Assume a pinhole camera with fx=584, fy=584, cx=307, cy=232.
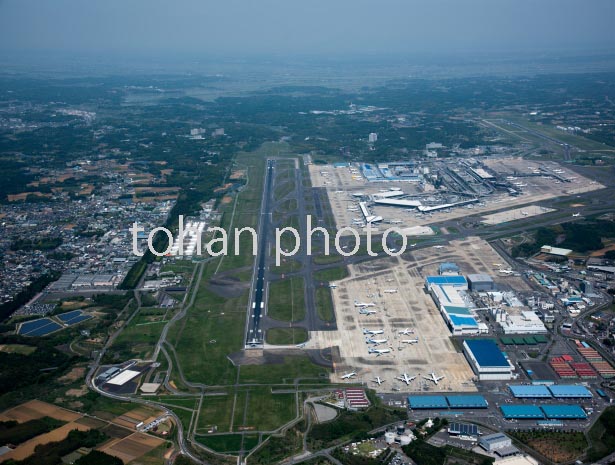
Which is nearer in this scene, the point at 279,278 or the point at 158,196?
the point at 279,278

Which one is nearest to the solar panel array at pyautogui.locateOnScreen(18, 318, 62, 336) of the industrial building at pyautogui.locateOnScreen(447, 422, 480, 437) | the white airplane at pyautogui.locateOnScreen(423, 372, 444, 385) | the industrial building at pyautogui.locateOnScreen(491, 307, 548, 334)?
the white airplane at pyautogui.locateOnScreen(423, 372, 444, 385)

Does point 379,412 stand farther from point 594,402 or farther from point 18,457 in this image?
point 18,457

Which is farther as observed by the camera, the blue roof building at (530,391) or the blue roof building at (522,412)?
the blue roof building at (530,391)

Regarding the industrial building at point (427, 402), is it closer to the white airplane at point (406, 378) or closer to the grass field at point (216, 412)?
the white airplane at point (406, 378)

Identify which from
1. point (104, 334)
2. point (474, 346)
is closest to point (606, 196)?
point (474, 346)

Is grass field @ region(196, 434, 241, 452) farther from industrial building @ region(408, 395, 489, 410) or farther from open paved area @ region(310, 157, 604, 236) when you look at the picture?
open paved area @ region(310, 157, 604, 236)

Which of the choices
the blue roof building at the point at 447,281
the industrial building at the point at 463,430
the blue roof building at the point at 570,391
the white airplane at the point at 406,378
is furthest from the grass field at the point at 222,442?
the blue roof building at the point at 447,281

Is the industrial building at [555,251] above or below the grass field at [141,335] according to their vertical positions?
above

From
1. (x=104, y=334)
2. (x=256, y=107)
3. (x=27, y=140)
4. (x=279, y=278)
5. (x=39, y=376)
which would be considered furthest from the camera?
(x=256, y=107)
